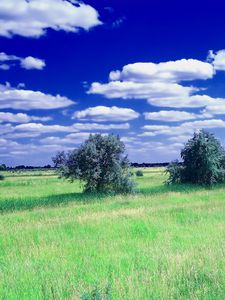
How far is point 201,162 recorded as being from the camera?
58375 millimetres

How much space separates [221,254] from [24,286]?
16.6 ft

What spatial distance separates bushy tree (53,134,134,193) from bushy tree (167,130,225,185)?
1451 centimetres

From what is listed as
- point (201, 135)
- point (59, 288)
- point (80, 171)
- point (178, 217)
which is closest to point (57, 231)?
point (178, 217)

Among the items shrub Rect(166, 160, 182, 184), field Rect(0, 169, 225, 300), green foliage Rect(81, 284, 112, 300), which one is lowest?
field Rect(0, 169, 225, 300)

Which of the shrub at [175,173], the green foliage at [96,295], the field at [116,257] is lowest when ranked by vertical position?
the field at [116,257]

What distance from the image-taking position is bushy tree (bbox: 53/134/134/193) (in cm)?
4538

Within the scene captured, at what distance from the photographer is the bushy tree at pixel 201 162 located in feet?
190

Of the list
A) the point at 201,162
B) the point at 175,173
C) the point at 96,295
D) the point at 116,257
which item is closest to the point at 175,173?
the point at 175,173

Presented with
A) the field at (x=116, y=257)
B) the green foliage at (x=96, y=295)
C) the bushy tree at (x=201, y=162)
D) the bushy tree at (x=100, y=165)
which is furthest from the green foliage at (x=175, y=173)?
the green foliage at (x=96, y=295)

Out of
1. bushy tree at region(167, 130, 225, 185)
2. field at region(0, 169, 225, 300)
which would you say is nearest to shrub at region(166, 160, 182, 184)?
bushy tree at region(167, 130, 225, 185)

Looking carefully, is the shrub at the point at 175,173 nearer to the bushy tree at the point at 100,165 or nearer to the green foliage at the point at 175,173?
the green foliage at the point at 175,173

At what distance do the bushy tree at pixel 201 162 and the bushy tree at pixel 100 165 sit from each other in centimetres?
1451

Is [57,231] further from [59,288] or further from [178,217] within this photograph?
[59,288]

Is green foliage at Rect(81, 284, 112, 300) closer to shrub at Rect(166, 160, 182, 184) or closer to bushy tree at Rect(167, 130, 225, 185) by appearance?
bushy tree at Rect(167, 130, 225, 185)
